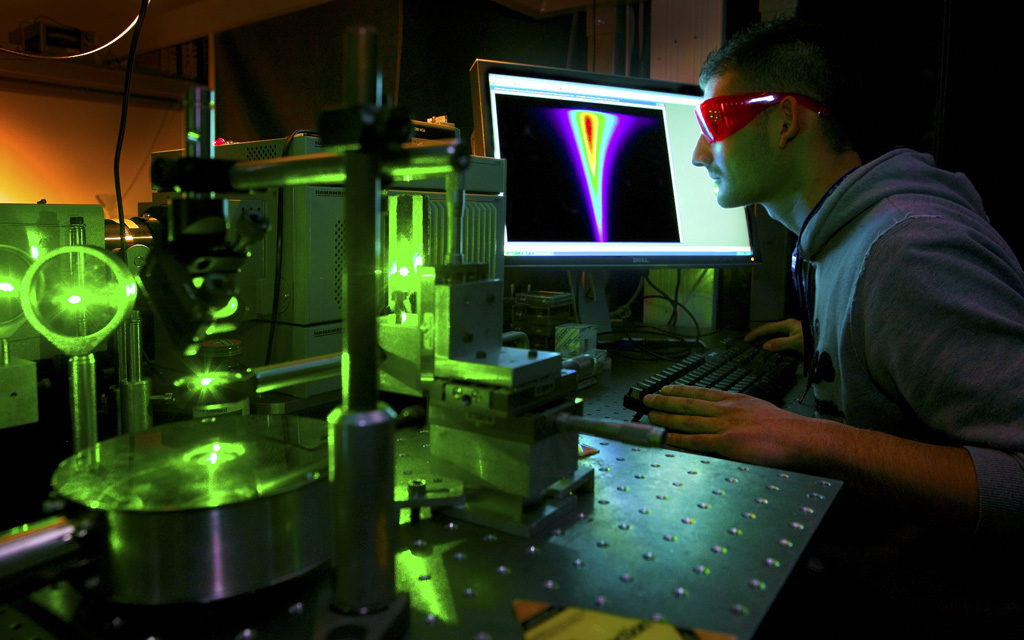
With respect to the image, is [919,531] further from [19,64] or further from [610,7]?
[19,64]

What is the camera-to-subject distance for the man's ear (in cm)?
128

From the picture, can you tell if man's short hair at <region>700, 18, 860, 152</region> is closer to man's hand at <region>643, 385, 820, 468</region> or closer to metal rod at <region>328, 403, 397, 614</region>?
man's hand at <region>643, 385, 820, 468</region>

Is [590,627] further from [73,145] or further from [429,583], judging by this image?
[73,145]

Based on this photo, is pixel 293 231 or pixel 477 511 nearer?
pixel 477 511

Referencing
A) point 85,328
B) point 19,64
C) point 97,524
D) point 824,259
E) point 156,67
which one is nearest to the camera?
point 97,524

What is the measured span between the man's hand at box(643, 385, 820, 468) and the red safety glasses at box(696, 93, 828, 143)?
2.04ft

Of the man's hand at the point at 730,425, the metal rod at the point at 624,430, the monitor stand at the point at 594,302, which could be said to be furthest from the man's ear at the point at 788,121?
the metal rod at the point at 624,430

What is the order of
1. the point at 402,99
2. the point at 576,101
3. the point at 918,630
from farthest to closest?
1. the point at 402,99
2. the point at 576,101
3. the point at 918,630

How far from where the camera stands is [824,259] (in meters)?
1.20

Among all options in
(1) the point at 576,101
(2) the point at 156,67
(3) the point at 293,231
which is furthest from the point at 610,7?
(2) the point at 156,67

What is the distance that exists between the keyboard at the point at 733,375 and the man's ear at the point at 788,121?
0.44 meters

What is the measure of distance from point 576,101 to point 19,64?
299 centimetres

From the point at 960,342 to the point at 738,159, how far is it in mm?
630

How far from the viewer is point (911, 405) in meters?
0.91
